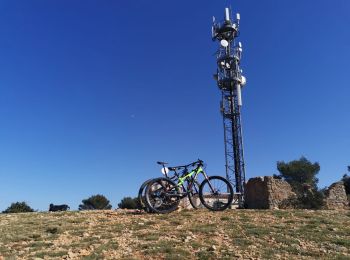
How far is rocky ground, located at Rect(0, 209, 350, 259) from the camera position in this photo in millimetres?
8188

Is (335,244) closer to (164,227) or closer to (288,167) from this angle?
(164,227)

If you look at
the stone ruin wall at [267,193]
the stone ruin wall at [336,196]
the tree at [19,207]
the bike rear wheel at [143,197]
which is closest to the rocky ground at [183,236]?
the bike rear wheel at [143,197]

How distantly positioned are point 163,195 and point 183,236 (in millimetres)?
3168

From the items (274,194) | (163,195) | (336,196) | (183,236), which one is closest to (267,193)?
(274,194)

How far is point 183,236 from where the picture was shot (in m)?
9.32

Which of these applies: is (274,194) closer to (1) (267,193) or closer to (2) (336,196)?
(1) (267,193)

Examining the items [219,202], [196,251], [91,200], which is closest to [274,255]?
[196,251]

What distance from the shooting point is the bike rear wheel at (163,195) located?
485 inches

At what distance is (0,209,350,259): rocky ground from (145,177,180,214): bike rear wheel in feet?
0.98

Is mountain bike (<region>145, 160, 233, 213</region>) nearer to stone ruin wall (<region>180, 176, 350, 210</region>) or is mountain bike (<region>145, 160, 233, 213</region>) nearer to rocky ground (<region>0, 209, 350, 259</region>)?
rocky ground (<region>0, 209, 350, 259</region>)

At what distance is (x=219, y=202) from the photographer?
13.1 metres

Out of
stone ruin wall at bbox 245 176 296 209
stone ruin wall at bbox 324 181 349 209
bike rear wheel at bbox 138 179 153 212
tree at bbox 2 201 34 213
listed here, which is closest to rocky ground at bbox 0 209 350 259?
bike rear wheel at bbox 138 179 153 212

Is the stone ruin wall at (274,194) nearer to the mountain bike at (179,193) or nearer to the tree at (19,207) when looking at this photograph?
the mountain bike at (179,193)

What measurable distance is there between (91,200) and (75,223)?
32.1 m
